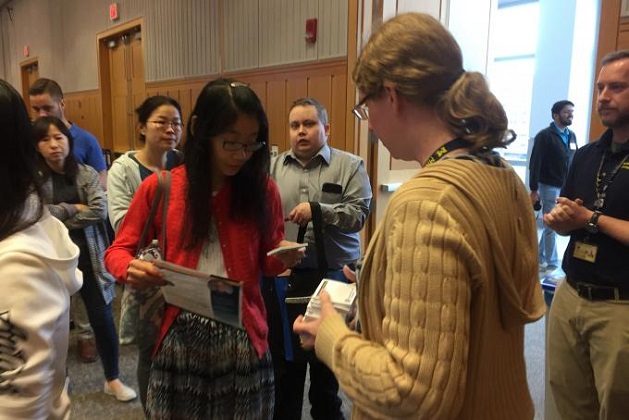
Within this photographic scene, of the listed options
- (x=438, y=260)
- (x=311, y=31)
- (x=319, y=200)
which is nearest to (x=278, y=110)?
(x=311, y=31)

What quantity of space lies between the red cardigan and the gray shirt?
34.2 inches

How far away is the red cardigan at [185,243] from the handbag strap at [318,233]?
0.65 m

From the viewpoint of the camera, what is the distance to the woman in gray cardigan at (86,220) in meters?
2.52

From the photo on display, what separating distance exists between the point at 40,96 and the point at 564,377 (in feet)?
11.1

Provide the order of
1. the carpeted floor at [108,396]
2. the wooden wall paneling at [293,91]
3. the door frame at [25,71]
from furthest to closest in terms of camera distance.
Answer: the door frame at [25,71] < the wooden wall paneling at [293,91] < the carpeted floor at [108,396]

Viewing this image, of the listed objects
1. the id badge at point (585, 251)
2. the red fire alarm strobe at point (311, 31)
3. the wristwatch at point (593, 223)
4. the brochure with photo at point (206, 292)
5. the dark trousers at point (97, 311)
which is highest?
the red fire alarm strobe at point (311, 31)

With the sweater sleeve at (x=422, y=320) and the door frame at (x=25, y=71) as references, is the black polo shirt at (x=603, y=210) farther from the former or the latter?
the door frame at (x=25, y=71)

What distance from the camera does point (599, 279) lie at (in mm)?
1840

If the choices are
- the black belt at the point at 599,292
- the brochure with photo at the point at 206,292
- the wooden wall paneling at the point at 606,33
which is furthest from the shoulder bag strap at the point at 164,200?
the wooden wall paneling at the point at 606,33

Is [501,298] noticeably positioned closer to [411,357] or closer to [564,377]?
[411,357]

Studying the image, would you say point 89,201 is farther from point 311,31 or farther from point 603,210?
point 603,210

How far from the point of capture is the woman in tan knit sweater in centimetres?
72

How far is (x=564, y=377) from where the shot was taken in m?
1.98

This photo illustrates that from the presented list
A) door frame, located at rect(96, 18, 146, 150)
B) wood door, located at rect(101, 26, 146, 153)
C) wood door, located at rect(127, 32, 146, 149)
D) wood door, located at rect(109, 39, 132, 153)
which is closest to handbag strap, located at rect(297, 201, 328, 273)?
wood door, located at rect(127, 32, 146, 149)
